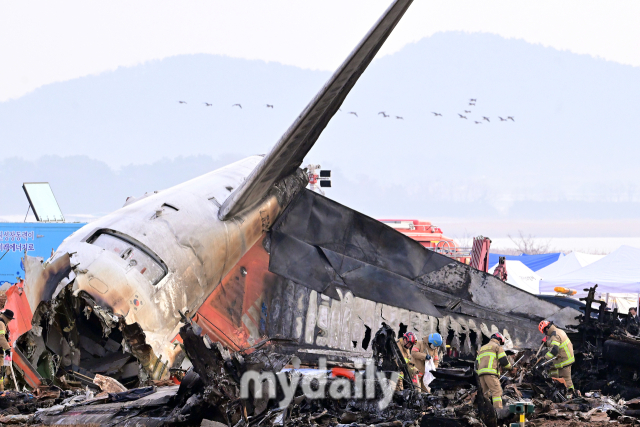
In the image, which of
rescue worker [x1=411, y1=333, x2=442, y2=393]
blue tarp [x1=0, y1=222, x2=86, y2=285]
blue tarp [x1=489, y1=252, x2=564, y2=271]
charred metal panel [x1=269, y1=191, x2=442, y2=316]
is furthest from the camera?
blue tarp [x1=489, y1=252, x2=564, y2=271]

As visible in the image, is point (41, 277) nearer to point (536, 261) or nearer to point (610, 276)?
point (610, 276)

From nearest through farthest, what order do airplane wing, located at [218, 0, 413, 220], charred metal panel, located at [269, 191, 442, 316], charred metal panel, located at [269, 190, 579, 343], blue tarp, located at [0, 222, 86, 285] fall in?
airplane wing, located at [218, 0, 413, 220] → charred metal panel, located at [269, 191, 442, 316] → charred metal panel, located at [269, 190, 579, 343] → blue tarp, located at [0, 222, 86, 285]

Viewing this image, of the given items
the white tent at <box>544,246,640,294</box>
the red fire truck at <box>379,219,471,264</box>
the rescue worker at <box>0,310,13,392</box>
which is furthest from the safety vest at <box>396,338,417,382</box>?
the white tent at <box>544,246,640,294</box>

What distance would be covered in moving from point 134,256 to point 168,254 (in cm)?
64

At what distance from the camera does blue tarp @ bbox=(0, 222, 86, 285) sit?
28.2 m

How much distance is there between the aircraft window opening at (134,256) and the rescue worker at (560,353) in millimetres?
7710

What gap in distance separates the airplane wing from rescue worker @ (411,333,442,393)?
15.7 feet

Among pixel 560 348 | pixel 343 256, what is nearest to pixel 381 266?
pixel 343 256

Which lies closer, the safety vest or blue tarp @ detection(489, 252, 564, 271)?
the safety vest

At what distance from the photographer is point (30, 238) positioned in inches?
1134

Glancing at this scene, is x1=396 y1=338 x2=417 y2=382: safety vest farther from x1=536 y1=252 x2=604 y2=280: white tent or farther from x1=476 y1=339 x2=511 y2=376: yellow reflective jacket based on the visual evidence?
x1=536 y1=252 x2=604 y2=280: white tent

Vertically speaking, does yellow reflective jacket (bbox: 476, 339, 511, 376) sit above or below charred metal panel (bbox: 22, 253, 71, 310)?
below

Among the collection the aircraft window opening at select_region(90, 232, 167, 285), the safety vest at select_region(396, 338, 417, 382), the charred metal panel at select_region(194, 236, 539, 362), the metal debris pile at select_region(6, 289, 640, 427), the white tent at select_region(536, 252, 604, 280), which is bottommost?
the metal debris pile at select_region(6, 289, 640, 427)

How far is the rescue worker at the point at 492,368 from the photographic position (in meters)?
9.91
